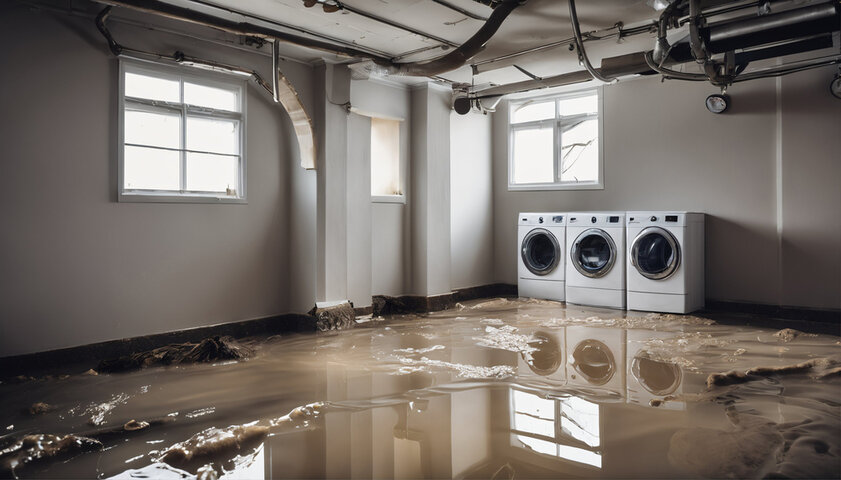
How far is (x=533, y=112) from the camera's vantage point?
7.98 metres

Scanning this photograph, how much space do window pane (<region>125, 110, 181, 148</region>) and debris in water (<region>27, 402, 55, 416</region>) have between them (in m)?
2.25

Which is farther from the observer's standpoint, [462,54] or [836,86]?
[836,86]

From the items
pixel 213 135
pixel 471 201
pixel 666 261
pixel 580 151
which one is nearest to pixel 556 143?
pixel 580 151

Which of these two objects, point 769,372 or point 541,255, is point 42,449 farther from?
point 541,255

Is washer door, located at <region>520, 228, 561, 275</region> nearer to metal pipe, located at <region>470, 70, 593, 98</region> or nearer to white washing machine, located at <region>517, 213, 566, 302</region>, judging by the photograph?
white washing machine, located at <region>517, 213, 566, 302</region>

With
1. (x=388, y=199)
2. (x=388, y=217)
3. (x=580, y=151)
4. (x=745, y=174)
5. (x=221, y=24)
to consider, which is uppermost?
(x=221, y=24)

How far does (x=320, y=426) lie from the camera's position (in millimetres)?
2936

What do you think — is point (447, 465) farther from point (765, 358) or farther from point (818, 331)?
point (818, 331)

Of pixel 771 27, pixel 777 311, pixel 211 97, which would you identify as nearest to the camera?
pixel 771 27

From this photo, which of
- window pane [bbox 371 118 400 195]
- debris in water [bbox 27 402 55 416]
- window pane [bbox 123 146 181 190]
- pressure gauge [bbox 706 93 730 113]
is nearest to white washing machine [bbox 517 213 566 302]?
window pane [bbox 371 118 400 195]

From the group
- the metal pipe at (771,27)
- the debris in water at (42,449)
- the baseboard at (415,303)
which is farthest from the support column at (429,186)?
the debris in water at (42,449)

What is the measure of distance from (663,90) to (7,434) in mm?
7013

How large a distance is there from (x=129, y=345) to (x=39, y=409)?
4.60 ft

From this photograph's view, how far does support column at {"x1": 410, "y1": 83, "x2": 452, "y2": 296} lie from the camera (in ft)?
23.0
